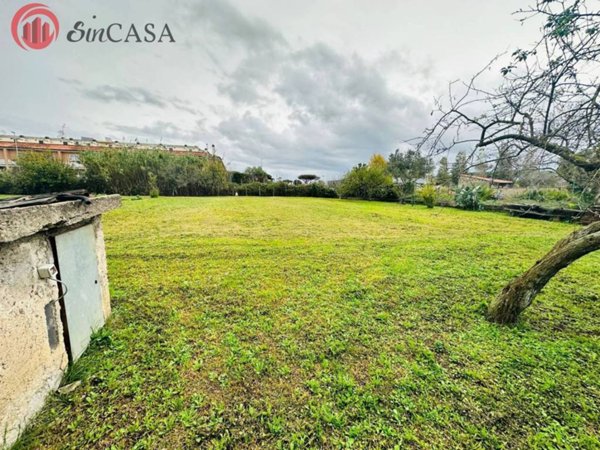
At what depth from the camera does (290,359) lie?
201cm

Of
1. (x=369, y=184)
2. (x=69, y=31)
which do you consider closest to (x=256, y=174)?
(x=369, y=184)

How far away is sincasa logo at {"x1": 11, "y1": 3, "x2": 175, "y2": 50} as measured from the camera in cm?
399

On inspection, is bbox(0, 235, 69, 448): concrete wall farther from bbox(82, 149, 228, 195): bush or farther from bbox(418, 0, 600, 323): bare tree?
bbox(82, 149, 228, 195): bush

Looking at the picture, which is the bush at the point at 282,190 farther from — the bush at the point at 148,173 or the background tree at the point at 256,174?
the background tree at the point at 256,174

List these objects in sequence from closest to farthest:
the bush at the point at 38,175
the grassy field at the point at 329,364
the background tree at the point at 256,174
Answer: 1. the grassy field at the point at 329,364
2. the bush at the point at 38,175
3. the background tree at the point at 256,174

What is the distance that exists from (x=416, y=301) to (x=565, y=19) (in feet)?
9.53

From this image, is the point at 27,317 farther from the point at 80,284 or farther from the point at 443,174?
the point at 443,174

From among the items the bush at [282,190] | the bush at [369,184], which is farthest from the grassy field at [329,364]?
the bush at [282,190]

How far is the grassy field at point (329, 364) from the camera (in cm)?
140

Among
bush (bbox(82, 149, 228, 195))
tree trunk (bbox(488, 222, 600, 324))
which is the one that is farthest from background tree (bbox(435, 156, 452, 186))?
bush (bbox(82, 149, 228, 195))

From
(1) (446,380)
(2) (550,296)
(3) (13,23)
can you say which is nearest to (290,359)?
(1) (446,380)

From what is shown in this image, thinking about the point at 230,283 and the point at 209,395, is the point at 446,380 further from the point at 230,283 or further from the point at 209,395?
the point at 230,283

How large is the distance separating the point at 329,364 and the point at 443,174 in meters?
2.18

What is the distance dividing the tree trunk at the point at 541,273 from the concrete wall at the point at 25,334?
3979 millimetres
